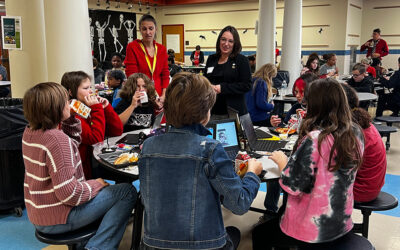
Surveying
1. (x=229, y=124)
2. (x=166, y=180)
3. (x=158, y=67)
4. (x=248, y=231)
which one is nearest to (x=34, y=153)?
(x=166, y=180)

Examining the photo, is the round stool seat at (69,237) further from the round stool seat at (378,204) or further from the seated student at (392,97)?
the seated student at (392,97)

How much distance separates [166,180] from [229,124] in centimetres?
94

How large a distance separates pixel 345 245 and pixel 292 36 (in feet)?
25.2

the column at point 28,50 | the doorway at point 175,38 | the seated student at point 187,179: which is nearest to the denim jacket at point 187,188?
the seated student at point 187,179

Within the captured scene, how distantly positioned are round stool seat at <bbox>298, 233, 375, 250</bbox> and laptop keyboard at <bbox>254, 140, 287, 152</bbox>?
78 cm

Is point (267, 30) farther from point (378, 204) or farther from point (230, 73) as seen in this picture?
point (378, 204)

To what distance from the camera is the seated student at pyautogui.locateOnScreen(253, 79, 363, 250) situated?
1.71 m

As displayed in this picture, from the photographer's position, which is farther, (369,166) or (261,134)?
(261,134)

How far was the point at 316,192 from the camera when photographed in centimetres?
173

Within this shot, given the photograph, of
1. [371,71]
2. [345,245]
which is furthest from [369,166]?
[371,71]

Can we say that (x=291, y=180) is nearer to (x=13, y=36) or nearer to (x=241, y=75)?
(x=241, y=75)

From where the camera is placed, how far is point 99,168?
2887 mm

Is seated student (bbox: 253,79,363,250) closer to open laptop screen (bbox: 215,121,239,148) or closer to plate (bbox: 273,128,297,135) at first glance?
open laptop screen (bbox: 215,121,239,148)

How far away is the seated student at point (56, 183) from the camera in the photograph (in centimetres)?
177
